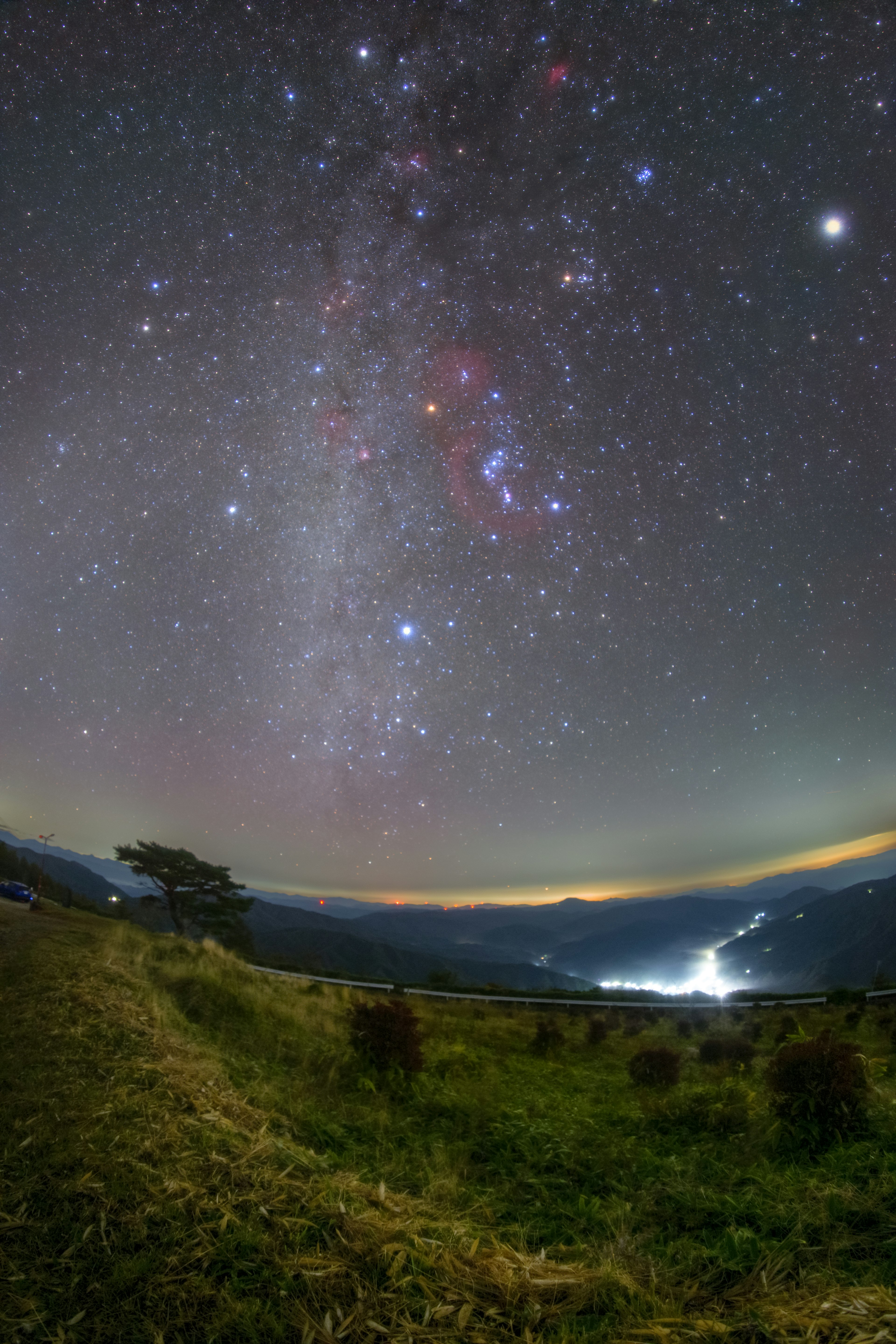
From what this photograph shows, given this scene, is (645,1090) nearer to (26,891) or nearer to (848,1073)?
(848,1073)

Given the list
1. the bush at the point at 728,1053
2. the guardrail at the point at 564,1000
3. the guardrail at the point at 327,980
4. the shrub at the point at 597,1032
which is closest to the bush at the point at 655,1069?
the bush at the point at 728,1053

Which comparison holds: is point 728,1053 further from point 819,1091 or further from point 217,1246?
point 217,1246

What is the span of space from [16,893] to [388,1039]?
25612mm

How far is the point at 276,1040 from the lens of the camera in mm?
10750

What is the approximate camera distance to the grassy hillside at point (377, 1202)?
2812 mm

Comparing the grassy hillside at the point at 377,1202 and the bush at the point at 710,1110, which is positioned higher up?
the grassy hillside at the point at 377,1202

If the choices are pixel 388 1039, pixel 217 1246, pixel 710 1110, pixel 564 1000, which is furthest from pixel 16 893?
pixel 564 1000

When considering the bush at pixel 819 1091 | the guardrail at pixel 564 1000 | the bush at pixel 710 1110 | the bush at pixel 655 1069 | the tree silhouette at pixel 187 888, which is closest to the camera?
the bush at pixel 819 1091

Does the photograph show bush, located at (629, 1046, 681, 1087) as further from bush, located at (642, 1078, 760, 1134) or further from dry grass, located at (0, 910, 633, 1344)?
dry grass, located at (0, 910, 633, 1344)

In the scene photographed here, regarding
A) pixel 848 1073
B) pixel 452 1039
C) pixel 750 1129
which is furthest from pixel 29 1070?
pixel 452 1039

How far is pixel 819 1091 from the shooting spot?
6.95m

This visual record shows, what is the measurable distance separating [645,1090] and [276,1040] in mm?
8068

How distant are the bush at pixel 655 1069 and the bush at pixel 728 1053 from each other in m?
3.04

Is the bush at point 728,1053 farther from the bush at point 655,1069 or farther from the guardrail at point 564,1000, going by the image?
the guardrail at point 564,1000
